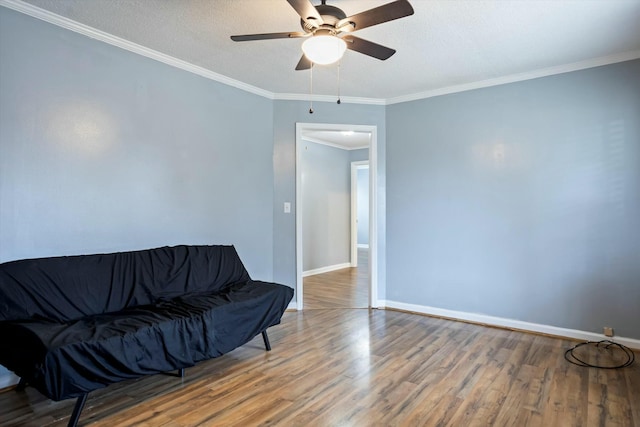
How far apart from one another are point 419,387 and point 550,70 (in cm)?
299

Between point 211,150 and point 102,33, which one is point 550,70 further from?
point 102,33

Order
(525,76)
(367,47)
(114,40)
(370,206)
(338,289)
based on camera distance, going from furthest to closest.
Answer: (338,289) < (370,206) < (525,76) < (114,40) < (367,47)

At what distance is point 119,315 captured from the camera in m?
2.39

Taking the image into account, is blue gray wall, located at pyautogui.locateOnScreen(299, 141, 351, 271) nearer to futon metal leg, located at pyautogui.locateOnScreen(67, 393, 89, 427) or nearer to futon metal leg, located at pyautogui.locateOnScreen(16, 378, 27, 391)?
futon metal leg, located at pyautogui.locateOnScreen(16, 378, 27, 391)

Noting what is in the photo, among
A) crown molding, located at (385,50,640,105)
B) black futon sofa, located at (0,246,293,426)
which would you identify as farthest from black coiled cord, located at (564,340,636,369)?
crown molding, located at (385,50,640,105)

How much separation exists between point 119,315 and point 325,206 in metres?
4.79

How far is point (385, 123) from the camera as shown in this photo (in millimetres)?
4414

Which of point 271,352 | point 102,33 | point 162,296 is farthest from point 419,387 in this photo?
point 102,33

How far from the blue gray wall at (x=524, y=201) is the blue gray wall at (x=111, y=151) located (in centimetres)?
185

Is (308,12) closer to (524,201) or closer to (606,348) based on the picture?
(524,201)

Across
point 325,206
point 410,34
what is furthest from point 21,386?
point 325,206

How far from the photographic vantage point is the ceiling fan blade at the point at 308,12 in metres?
1.76

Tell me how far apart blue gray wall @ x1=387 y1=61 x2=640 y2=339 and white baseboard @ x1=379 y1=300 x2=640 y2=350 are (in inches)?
2.1

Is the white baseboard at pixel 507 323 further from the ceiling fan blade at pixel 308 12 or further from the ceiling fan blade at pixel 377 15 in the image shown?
the ceiling fan blade at pixel 308 12
